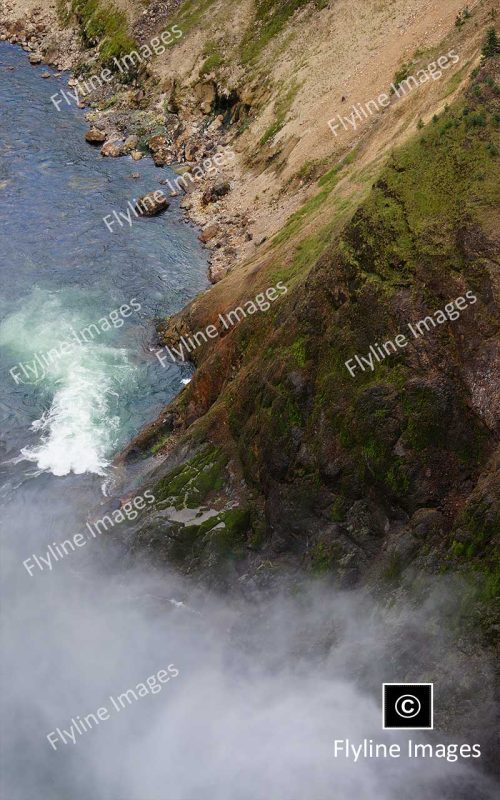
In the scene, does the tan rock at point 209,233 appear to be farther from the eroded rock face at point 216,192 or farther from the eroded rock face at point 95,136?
the eroded rock face at point 95,136

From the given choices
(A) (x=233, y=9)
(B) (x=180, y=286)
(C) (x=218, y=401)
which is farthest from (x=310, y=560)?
(A) (x=233, y=9)

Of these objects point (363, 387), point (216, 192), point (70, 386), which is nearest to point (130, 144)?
point (216, 192)

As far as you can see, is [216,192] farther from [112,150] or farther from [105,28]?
[105,28]

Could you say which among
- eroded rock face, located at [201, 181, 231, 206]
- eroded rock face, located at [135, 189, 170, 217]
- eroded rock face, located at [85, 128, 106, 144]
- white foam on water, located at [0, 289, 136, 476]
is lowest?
white foam on water, located at [0, 289, 136, 476]

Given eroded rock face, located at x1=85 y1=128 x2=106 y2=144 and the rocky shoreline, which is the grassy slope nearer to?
the rocky shoreline

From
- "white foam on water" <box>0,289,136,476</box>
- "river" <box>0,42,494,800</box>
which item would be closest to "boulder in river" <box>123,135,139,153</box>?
"white foam on water" <box>0,289,136,476</box>

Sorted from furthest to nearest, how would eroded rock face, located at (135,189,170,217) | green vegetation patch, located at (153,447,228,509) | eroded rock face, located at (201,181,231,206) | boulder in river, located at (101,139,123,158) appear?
1. boulder in river, located at (101,139,123,158)
2. eroded rock face, located at (201,181,231,206)
3. eroded rock face, located at (135,189,170,217)
4. green vegetation patch, located at (153,447,228,509)
